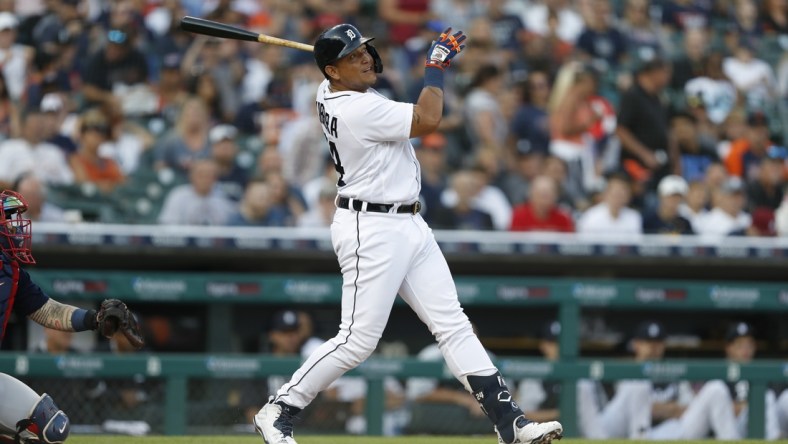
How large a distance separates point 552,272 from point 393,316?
1.15 m

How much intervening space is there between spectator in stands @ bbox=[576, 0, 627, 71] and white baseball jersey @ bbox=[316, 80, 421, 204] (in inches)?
263

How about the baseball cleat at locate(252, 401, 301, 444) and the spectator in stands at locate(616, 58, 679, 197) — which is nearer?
the baseball cleat at locate(252, 401, 301, 444)

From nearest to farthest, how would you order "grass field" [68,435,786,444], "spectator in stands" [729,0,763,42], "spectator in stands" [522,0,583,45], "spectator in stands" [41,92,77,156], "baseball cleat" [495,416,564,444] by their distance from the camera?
"baseball cleat" [495,416,564,444] → "grass field" [68,435,786,444] → "spectator in stands" [41,92,77,156] → "spectator in stands" [522,0,583,45] → "spectator in stands" [729,0,763,42]

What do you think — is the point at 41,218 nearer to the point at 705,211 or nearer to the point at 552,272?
the point at 552,272

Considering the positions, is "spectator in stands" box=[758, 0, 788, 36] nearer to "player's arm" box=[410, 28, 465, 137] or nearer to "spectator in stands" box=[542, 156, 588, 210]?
"spectator in stands" box=[542, 156, 588, 210]

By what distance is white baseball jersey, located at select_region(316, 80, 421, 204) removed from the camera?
4.89 meters

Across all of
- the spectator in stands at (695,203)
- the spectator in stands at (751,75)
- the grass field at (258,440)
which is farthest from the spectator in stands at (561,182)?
the grass field at (258,440)

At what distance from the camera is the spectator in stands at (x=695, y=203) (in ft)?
31.7

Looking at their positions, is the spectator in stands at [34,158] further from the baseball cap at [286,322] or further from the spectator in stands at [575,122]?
the spectator in stands at [575,122]

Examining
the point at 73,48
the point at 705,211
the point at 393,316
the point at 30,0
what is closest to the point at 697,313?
the point at 705,211

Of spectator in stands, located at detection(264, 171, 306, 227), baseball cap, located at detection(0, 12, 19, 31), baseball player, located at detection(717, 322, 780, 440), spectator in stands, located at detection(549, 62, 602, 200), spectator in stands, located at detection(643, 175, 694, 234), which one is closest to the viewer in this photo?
baseball player, located at detection(717, 322, 780, 440)

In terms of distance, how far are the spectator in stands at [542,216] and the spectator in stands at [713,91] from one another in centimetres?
275

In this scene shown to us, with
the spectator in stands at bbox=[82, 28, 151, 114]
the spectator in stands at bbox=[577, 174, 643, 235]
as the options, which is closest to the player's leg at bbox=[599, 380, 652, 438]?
the spectator in stands at bbox=[577, 174, 643, 235]

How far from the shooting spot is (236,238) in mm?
8250
